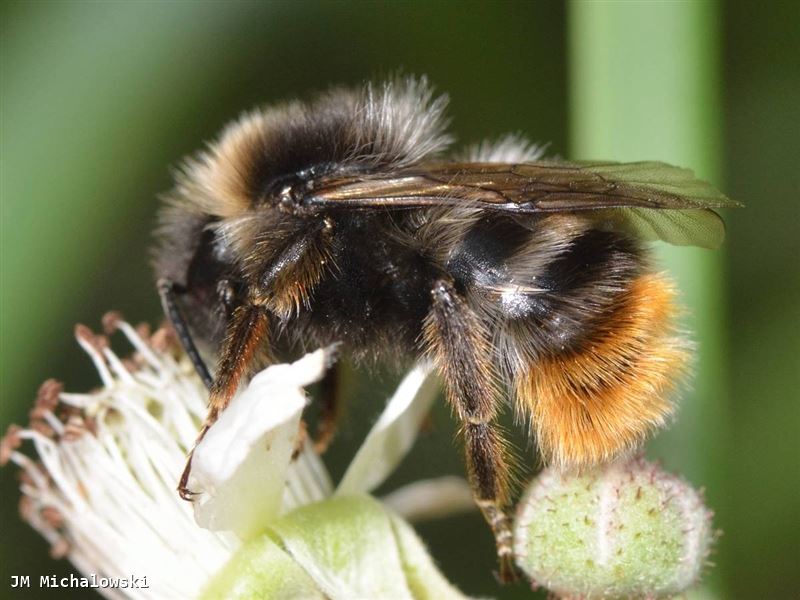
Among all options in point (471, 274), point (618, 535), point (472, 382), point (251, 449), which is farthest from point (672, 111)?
point (251, 449)

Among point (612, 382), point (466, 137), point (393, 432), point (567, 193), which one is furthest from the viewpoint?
point (466, 137)

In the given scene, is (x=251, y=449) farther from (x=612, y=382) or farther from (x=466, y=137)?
(x=466, y=137)

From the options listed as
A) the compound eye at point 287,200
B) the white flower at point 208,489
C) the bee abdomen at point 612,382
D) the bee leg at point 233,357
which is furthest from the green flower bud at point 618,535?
the compound eye at point 287,200

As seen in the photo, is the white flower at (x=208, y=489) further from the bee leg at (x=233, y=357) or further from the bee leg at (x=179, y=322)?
the bee leg at (x=179, y=322)

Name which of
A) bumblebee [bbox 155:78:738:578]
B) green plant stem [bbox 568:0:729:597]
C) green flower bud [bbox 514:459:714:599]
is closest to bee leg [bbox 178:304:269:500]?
bumblebee [bbox 155:78:738:578]

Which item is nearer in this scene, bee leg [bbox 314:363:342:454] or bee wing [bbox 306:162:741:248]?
bee wing [bbox 306:162:741:248]

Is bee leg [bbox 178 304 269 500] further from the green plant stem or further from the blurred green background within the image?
the green plant stem
